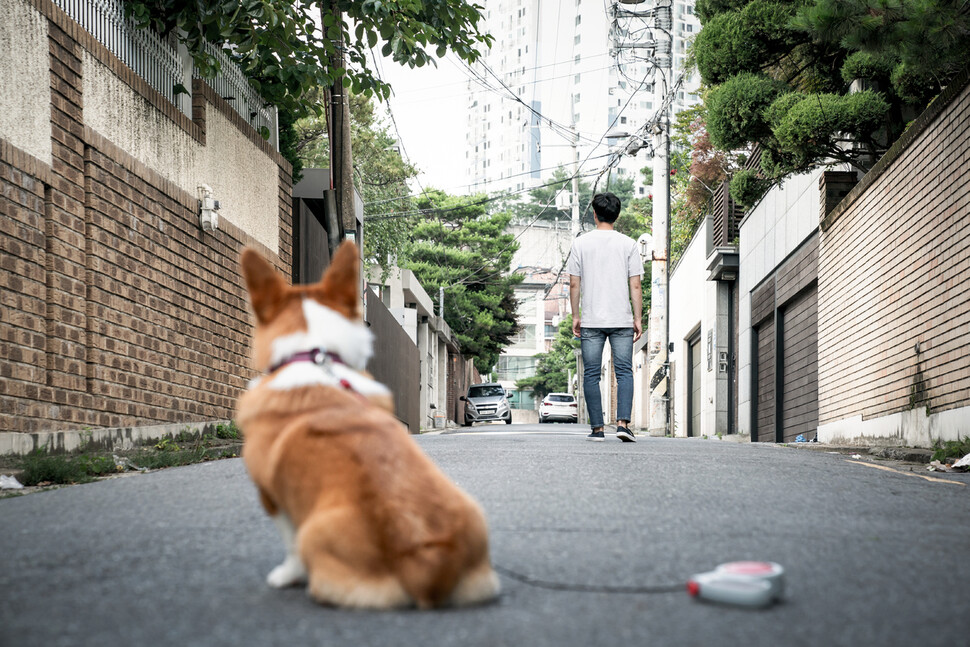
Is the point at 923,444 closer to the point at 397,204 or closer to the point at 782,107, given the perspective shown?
the point at 782,107

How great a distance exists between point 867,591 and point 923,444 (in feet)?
22.2

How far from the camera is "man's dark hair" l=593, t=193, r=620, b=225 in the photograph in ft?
29.4

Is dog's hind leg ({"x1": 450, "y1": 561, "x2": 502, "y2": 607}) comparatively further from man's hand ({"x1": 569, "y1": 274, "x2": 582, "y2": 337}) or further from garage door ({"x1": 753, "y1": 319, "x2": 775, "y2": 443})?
garage door ({"x1": 753, "y1": 319, "x2": 775, "y2": 443})

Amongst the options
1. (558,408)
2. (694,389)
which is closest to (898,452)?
(694,389)

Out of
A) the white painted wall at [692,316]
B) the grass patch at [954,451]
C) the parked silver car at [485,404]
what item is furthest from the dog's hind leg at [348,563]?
the parked silver car at [485,404]

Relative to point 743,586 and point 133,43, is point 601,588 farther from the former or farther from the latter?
point 133,43

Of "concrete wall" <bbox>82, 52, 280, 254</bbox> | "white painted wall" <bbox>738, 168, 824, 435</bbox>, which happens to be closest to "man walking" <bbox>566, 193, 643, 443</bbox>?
"concrete wall" <bbox>82, 52, 280, 254</bbox>

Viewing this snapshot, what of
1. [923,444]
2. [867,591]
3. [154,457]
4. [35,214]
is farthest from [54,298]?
[923,444]

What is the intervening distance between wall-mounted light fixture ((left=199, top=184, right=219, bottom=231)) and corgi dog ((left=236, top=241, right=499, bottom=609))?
26.3 ft

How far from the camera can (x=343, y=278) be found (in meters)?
2.79

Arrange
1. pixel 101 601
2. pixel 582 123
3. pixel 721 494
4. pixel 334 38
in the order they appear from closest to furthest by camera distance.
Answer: pixel 101 601 → pixel 721 494 → pixel 334 38 → pixel 582 123

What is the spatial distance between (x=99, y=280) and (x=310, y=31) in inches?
161

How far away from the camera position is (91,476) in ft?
21.7

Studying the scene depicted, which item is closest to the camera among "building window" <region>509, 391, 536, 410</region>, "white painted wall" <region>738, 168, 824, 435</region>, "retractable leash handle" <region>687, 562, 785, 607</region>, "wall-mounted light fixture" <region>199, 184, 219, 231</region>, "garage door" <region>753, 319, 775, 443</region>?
"retractable leash handle" <region>687, 562, 785, 607</region>
